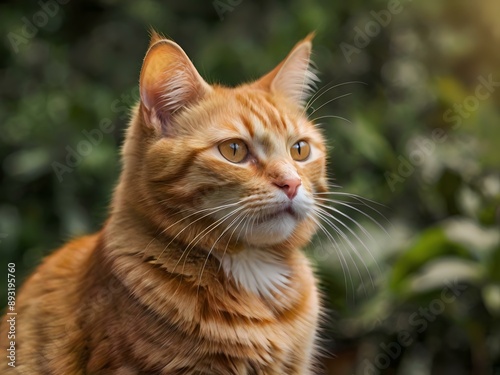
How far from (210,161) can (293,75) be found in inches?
15.0

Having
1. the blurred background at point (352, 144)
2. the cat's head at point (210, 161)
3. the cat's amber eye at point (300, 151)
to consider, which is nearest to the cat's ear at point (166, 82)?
the cat's head at point (210, 161)

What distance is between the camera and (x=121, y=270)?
4.56 ft

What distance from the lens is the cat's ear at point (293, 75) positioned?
1614 millimetres

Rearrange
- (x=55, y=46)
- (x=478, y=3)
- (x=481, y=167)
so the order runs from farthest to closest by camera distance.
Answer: (x=478, y=3) < (x=55, y=46) < (x=481, y=167)

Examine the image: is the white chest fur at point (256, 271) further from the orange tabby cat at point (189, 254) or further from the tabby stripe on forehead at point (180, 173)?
the tabby stripe on forehead at point (180, 173)

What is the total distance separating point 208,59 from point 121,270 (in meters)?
1.77

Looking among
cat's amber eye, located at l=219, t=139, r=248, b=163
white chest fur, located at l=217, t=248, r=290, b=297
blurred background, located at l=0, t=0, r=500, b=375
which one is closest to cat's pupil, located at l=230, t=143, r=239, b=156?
cat's amber eye, located at l=219, t=139, r=248, b=163

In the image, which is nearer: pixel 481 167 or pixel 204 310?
pixel 204 310

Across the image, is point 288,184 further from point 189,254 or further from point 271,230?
point 189,254

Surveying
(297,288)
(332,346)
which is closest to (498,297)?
(332,346)

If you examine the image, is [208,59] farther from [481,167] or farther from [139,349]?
[139,349]

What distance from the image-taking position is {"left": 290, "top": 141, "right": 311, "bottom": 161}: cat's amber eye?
152 centimetres

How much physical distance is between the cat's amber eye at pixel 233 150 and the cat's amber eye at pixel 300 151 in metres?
0.14

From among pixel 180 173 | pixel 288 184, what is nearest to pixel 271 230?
pixel 288 184
